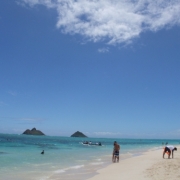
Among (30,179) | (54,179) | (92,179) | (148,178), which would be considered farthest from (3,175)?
(148,178)

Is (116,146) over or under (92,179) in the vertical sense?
over

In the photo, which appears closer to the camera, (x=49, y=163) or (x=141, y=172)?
(x=141, y=172)

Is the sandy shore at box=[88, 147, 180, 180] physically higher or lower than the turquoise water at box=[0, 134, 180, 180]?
higher

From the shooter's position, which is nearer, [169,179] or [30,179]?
[169,179]

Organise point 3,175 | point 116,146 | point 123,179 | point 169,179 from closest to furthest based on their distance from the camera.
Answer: point 169,179 < point 123,179 < point 3,175 < point 116,146

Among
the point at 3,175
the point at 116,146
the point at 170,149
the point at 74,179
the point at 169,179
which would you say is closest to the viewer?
the point at 169,179

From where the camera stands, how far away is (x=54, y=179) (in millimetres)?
12727

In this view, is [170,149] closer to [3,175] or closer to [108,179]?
[108,179]

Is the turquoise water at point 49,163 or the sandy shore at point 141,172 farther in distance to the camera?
the turquoise water at point 49,163

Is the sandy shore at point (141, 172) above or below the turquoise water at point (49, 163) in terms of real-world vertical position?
above

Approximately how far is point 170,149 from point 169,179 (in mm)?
11953

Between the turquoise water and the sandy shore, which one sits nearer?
the sandy shore

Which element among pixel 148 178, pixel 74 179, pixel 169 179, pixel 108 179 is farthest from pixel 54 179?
Answer: pixel 169 179

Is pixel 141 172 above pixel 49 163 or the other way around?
above
